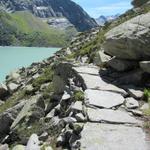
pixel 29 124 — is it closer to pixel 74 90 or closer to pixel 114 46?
pixel 74 90

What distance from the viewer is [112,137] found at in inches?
388

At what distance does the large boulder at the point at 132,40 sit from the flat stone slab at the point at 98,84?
3.93 ft

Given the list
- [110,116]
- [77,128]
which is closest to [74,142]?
[77,128]

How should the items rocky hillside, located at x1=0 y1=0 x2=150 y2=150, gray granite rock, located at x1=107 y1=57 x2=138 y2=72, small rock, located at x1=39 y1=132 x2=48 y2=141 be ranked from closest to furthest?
rocky hillside, located at x1=0 y1=0 x2=150 y2=150, small rock, located at x1=39 y1=132 x2=48 y2=141, gray granite rock, located at x1=107 y1=57 x2=138 y2=72

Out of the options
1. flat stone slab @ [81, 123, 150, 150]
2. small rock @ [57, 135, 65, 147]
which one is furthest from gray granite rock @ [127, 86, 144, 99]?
small rock @ [57, 135, 65, 147]

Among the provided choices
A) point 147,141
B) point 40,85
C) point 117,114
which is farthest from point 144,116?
point 40,85

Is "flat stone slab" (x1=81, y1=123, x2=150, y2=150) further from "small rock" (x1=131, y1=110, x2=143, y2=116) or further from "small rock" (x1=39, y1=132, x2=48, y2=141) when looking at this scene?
"small rock" (x1=39, y1=132, x2=48, y2=141)

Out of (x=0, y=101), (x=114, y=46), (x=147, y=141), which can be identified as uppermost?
(x=114, y=46)

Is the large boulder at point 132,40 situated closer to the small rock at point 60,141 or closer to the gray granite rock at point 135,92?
the gray granite rock at point 135,92

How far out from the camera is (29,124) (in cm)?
1403

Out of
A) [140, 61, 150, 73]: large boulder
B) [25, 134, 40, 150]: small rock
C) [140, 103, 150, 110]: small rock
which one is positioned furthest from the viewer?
[140, 61, 150, 73]: large boulder

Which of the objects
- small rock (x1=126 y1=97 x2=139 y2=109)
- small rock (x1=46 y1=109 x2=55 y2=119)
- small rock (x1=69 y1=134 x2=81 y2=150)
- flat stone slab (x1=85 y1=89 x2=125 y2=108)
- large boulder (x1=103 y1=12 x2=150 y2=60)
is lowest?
small rock (x1=46 y1=109 x2=55 y2=119)

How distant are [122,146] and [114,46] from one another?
19.1ft

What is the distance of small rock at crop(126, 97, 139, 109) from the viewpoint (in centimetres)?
1188
